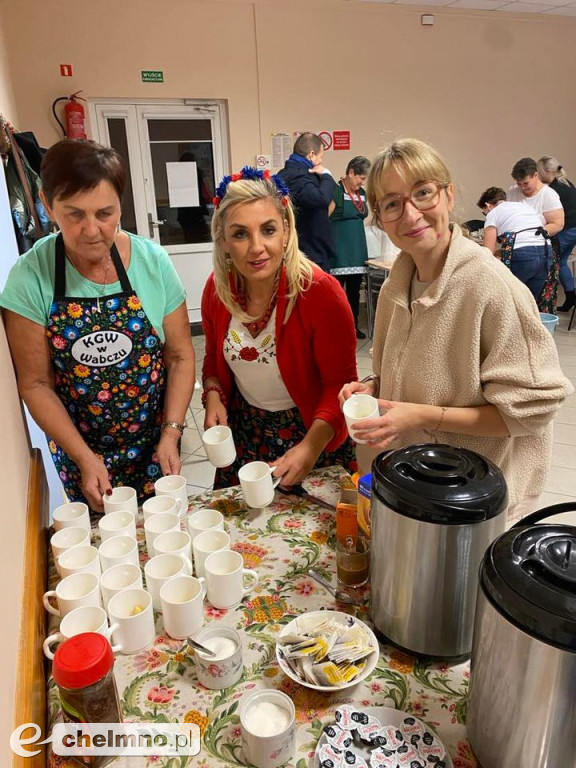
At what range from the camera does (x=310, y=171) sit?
16.7 ft

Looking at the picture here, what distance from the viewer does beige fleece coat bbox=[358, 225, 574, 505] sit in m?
1.14

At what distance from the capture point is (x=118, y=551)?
1.13 meters

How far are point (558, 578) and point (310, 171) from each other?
4.92 meters

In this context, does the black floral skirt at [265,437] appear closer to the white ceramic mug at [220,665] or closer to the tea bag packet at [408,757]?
the white ceramic mug at [220,665]

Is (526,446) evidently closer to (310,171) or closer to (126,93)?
(310,171)

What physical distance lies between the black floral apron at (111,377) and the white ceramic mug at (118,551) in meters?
0.48

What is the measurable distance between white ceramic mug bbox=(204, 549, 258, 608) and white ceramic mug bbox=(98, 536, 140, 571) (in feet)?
0.48

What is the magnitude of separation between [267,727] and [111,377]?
Answer: 37.8 inches

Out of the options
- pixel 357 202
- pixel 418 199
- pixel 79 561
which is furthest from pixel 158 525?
pixel 357 202

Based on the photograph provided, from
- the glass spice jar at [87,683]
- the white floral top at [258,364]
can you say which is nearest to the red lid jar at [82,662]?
the glass spice jar at [87,683]

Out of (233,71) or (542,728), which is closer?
(542,728)

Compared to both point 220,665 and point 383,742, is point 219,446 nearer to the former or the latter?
point 220,665

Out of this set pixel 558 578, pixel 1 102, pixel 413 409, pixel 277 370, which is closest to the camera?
pixel 558 578

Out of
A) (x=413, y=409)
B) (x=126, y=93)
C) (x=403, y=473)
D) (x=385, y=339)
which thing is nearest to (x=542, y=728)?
(x=403, y=473)
